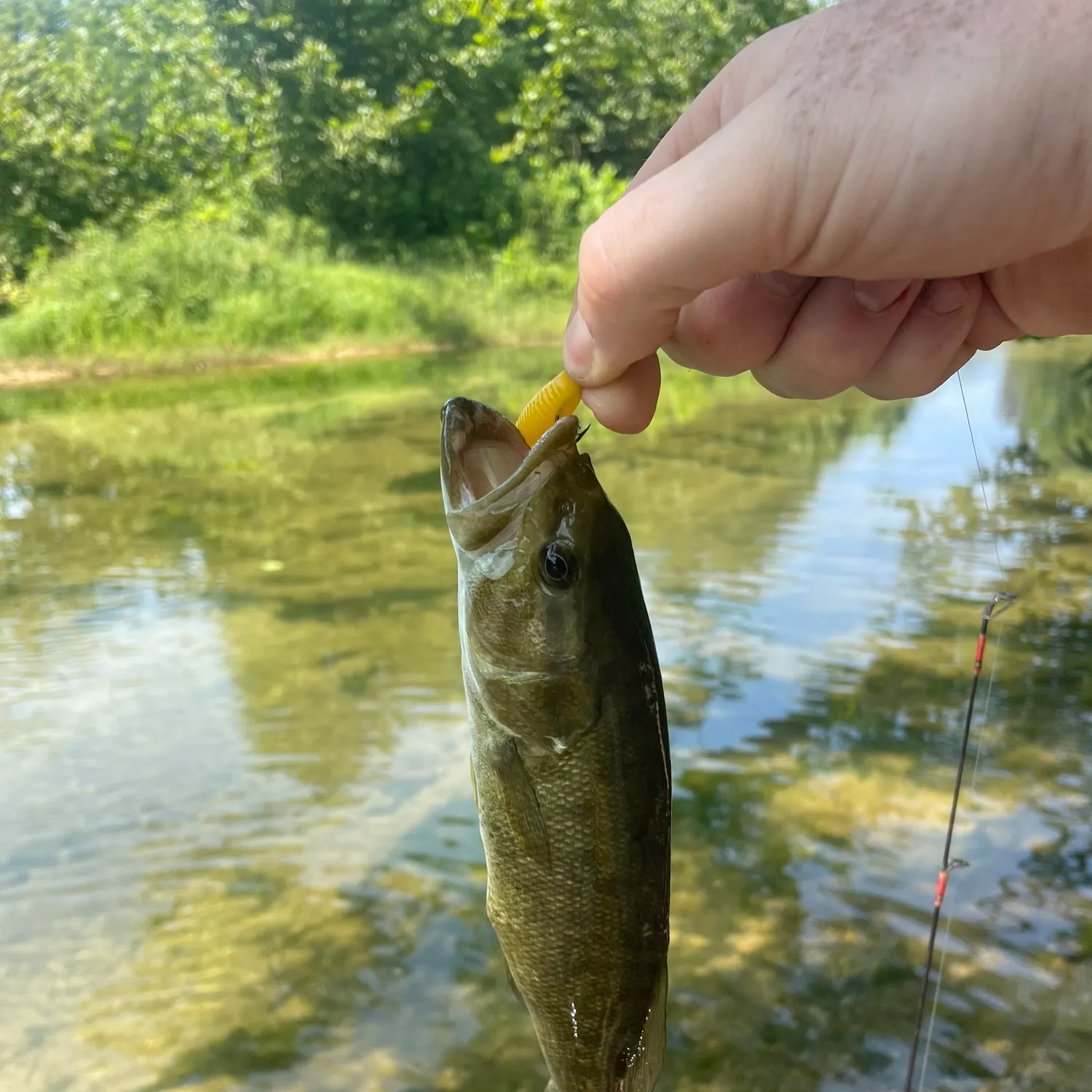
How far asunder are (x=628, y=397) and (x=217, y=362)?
15.8 metres

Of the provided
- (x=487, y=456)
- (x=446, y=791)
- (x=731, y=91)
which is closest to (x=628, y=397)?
(x=487, y=456)

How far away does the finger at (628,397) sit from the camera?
1720mm

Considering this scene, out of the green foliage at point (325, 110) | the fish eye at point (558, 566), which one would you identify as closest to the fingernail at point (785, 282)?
the fish eye at point (558, 566)

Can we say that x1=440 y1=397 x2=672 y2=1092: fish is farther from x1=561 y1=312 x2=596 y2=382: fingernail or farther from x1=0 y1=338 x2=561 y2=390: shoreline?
x1=0 y1=338 x2=561 y2=390: shoreline

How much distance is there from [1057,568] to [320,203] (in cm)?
1912

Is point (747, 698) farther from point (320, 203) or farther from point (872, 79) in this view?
point (320, 203)

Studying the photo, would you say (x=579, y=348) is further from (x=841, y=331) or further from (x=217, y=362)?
(x=217, y=362)

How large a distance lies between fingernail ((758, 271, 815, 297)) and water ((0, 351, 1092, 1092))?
8.54 feet

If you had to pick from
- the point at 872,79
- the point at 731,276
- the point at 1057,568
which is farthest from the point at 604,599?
the point at 1057,568

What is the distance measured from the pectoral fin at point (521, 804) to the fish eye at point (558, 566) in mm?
273

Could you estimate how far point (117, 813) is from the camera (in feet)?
14.9

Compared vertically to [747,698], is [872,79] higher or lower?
higher

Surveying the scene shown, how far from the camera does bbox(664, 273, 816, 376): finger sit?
183 centimetres

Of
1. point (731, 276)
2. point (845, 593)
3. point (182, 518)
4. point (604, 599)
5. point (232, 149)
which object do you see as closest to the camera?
point (731, 276)
